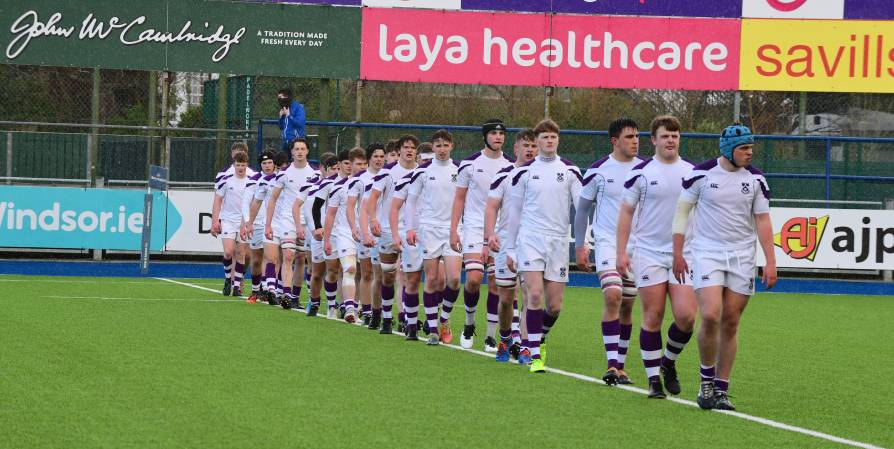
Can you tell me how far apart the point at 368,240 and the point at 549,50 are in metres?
14.0

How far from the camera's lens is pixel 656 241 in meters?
10.5

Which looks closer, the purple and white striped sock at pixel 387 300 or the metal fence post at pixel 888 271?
the purple and white striped sock at pixel 387 300

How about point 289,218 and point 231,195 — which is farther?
point 231,195

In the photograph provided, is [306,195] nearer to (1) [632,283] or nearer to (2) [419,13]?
(1) [632,283]

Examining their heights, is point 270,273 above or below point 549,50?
below

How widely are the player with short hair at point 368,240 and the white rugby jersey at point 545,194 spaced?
3.74 m

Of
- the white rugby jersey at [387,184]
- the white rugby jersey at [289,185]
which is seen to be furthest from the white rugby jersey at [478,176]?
the white rugby jersey at [289,185]

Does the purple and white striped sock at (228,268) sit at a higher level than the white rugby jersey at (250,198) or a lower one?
lower

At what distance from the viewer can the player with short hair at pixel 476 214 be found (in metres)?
13.7

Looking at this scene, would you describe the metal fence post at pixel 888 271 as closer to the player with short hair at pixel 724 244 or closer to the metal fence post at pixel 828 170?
the metal fence post at pixel 828 170

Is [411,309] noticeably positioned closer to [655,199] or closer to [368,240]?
[368,240]

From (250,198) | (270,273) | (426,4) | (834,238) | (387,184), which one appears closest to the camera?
(387,184)

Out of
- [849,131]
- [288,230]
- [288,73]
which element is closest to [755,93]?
[849,131]

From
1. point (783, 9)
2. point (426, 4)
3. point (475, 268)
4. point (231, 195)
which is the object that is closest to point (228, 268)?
point (231, 195)
